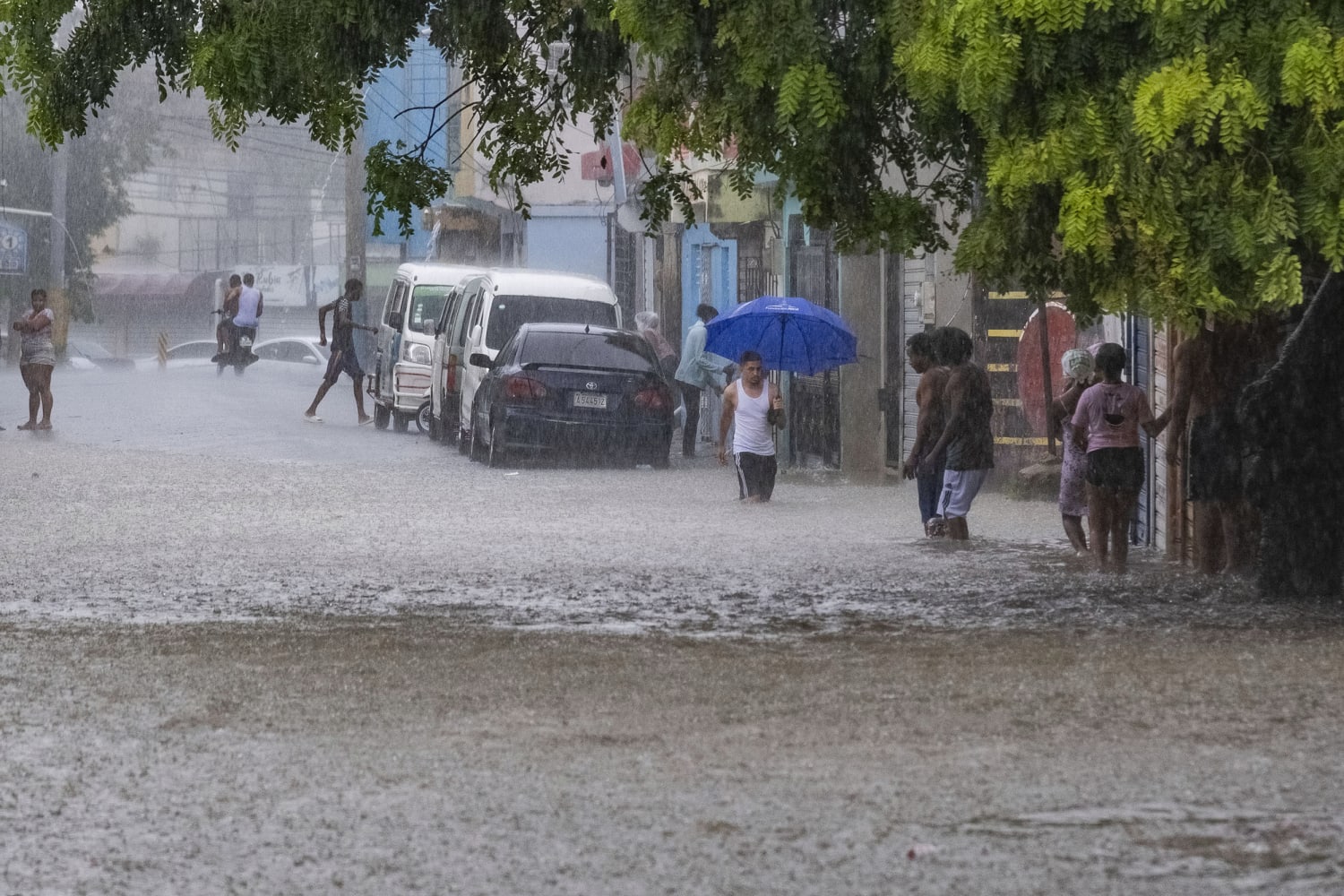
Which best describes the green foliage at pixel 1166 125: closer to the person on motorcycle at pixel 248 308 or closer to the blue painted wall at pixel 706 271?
the blue painted wall at pixel 706 271

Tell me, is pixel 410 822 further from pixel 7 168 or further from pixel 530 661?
pixel 7 168

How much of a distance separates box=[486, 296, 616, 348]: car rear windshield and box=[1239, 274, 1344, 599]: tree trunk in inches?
565

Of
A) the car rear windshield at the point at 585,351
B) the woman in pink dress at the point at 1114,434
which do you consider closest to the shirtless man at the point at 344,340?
the car rear windshield at the point at 585,351

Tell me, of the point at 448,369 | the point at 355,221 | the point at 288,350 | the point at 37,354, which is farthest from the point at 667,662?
the point at 288,350

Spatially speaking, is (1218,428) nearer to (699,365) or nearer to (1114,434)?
(1114,434)

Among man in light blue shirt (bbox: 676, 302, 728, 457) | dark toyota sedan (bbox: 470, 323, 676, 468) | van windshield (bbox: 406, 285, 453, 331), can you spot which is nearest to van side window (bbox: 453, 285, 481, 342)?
dark toyota sedan (bbox: 470, 323, 676, 468)

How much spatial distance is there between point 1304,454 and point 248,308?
27.8 m

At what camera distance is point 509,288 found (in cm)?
2498

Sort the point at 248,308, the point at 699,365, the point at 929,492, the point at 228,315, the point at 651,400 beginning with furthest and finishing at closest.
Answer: the point at 228,315
the point at 248,308
the point at 699,365
the point at 651,400
the point at 929,492

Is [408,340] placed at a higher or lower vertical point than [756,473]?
higher

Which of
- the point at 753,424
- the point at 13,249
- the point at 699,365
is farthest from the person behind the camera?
the point at 13,249

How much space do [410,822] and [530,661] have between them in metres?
3.18

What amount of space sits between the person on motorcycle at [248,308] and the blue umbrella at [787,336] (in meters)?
17.3

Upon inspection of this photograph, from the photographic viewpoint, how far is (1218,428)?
11398 mm
